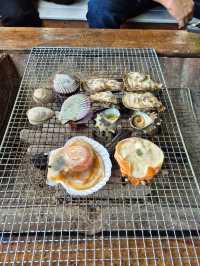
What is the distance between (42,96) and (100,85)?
255 millimetres

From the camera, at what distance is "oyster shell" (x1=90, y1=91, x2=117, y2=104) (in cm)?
119

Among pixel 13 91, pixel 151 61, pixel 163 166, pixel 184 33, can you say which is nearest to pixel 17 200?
pixel 163 166

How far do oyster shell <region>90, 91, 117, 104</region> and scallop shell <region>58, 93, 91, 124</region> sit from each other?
0.06 m

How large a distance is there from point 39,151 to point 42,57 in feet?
1.63

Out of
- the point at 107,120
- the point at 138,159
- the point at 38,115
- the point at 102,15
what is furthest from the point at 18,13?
the point at 138,159

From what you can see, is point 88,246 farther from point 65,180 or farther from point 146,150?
point 146,150

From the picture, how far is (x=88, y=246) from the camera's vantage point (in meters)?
0.77

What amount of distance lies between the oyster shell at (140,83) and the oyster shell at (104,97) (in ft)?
0.34

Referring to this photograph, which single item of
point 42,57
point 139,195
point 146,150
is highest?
point 42,57

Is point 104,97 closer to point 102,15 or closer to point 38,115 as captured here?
point 38,115

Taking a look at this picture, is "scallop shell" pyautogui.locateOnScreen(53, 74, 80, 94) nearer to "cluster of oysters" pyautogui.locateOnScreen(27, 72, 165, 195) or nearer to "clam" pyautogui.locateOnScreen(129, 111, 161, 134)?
"cluster of oysters" pyautogui.locateOnScreen(27, 72, 165, 195)

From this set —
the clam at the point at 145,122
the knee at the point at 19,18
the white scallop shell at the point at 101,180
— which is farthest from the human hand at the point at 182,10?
the white scallop shell at the point at 101,180

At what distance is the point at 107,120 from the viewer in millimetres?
1154

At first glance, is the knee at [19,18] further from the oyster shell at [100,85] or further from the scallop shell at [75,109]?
the scallop shell at [75,109]
